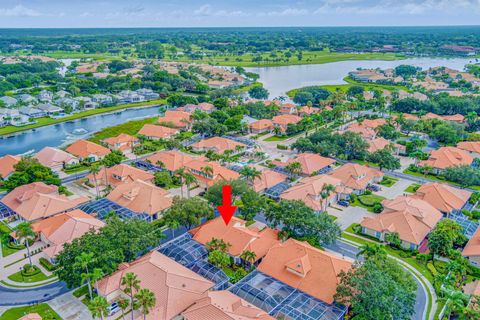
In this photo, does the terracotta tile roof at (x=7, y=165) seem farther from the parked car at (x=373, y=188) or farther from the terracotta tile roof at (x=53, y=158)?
the parked car at (x=373, y=188)

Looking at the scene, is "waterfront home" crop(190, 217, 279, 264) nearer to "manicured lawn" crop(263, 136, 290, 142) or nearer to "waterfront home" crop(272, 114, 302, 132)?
"manicured lawn" crop(263, 136, 290, 142)

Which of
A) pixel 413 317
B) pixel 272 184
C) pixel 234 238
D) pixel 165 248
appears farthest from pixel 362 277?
pixel 272 184

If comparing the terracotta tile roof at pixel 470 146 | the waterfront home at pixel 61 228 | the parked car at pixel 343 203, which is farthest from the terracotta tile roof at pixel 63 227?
the terracotta tile roof at pixel 470 146

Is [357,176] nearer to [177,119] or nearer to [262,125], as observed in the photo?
[262,125]

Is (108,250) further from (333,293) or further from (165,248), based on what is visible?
(333,293)

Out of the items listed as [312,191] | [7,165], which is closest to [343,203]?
[312,191]
